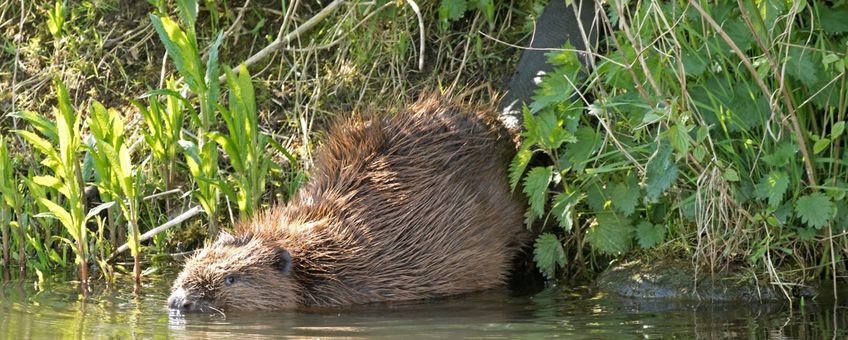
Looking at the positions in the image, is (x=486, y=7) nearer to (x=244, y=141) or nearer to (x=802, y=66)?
(x=244, y=141)

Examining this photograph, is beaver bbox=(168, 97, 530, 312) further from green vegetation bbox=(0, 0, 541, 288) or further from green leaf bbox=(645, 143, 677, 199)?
green leaf bbox=(645, 143, 677, 199)

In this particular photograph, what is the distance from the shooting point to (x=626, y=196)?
4.80 metres

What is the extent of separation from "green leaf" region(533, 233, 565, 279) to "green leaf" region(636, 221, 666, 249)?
1.17 feet

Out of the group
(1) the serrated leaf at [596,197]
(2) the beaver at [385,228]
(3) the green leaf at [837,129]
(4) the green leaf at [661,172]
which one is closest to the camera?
(3) the green leaf at [837,129]

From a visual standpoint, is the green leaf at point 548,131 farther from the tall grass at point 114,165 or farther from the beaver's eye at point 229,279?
the tall grass at point 114,165

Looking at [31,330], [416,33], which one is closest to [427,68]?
[416,33]

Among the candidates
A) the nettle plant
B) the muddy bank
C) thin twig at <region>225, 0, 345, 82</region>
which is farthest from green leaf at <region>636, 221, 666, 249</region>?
thin twig at <region>225, 0, 345, 82</region>

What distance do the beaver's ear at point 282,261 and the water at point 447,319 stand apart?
0.63 feet

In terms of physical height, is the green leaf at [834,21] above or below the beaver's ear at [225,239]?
above

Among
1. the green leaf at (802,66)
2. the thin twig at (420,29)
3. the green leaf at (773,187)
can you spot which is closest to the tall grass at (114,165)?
the thin twig at (420,29)

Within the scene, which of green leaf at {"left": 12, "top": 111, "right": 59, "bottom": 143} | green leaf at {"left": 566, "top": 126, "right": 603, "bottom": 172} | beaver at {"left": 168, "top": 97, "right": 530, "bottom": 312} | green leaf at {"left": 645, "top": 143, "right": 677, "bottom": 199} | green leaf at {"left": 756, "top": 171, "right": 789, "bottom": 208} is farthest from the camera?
green leaf at {"left": 12, "top": 111, "right": 59, "bottom": 143}

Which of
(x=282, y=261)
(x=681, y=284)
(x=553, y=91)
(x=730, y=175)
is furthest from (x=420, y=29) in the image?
(x=730, y=175)

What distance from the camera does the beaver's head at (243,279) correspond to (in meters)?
4.94

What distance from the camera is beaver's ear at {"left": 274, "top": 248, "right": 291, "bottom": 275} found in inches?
197
